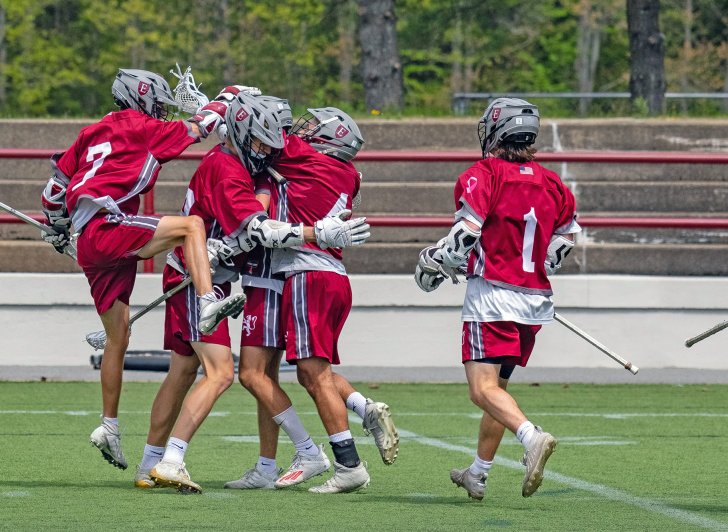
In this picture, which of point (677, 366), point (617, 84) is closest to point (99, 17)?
point (617, 84)

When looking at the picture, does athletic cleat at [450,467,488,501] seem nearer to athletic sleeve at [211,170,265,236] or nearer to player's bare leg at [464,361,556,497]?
player's bare leg at [464,361,556,497]

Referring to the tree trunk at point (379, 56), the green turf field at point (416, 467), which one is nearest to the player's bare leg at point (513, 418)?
the green turf field at point (416, 467)

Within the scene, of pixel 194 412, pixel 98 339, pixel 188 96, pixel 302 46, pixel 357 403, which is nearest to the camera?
pixel 194 412

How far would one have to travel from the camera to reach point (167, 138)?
25.9 feet

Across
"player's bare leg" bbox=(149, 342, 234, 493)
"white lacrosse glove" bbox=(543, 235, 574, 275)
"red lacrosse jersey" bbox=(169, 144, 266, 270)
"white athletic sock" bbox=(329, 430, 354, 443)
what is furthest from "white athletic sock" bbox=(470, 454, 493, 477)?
"red lacrosse jersey" bbox=(169, 144, 266, 270)

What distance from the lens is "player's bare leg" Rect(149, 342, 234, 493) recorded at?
279 inches

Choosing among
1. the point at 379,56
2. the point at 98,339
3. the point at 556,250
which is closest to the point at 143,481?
the point at 98,339

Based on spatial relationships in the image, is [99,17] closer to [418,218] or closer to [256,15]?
[256,15]

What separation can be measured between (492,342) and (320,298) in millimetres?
829

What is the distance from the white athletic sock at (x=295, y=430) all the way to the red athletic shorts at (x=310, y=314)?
9.9 inches

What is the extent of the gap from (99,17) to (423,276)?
42.3 meters

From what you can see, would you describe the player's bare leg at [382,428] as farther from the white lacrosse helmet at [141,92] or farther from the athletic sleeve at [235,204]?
the white lacrosse helmet at [141,92]

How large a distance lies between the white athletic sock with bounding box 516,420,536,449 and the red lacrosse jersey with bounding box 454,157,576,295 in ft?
2.03

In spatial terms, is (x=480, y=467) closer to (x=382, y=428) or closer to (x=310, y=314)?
(x=382, y=428)
